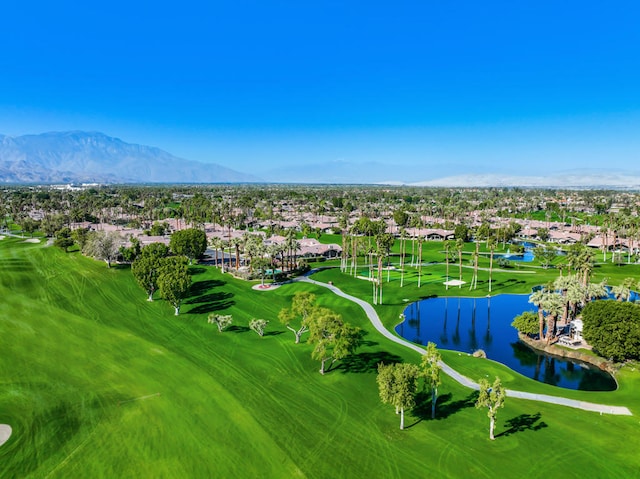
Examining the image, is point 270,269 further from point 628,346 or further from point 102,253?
point 628,346

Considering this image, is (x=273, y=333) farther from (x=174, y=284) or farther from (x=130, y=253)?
(x=130, y=253)

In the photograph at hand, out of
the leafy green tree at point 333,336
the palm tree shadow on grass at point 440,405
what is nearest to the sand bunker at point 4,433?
the leafy green tree at point 333,336

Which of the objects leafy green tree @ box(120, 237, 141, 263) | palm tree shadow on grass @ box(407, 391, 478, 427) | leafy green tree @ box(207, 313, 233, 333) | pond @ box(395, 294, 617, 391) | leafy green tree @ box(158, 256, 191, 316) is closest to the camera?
palm tree shadow on grass @ box(407, 391, 478, 427)

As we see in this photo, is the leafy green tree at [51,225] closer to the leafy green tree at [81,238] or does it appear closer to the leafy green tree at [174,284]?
the leafy green tree at [81,238]

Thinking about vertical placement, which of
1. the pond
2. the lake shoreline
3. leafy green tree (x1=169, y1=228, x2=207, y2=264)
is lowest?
the pond

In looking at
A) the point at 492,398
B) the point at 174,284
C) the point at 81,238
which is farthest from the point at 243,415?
the point at 81,238

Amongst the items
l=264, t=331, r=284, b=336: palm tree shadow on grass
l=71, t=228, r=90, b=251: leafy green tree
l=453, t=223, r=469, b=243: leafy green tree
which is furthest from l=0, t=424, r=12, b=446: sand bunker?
l=453, t=223, r=469, b=243: leafy green tree

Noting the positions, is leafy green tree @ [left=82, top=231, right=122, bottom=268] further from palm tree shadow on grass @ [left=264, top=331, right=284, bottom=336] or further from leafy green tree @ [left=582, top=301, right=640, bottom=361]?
leafy green tree @ [left=582, top=301, right=640, bottom=361]
